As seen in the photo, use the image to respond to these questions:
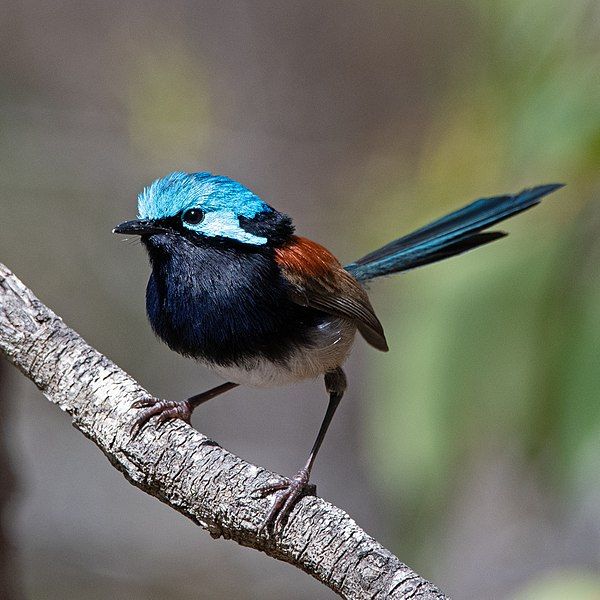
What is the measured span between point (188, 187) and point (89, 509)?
2.89 meters

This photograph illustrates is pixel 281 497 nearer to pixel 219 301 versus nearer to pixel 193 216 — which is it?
pixel 219 301

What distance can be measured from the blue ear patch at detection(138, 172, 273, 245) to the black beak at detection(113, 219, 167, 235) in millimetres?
25

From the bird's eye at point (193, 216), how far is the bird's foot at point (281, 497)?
923mm

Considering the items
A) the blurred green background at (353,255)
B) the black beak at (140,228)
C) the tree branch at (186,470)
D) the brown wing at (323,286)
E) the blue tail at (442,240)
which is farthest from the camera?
the blue tail at (442,240)

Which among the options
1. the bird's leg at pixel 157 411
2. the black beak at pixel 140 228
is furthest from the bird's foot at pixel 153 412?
the black beak at pixel 140 228

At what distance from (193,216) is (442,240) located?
4.02ft

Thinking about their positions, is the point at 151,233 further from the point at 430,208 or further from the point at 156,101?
the point at 156,101

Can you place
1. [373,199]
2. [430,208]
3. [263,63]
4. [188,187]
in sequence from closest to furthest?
1. [188,187]
2. [430,208]
3. [373,199]
4. [263,63]

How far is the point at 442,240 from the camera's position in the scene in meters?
3.75

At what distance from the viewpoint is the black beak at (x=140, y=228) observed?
9.41ft

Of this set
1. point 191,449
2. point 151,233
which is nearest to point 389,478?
point 191,449

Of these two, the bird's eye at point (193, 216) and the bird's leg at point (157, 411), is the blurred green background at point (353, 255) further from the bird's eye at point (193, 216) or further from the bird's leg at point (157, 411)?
the bird's eye at point (193, 216)

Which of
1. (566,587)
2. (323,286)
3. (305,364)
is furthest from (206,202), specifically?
(566,587)

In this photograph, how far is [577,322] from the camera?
2.24 meters
